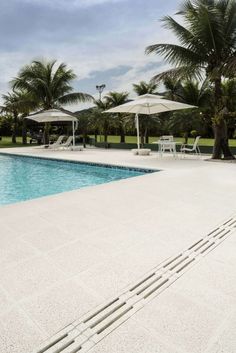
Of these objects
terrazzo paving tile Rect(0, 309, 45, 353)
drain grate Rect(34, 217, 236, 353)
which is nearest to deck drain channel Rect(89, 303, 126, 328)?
drain grate Rect(34, 217, 236, 353)

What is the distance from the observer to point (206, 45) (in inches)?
407

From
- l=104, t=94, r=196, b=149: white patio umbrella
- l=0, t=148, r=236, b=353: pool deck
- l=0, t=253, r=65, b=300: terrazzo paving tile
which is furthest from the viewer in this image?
l=104, t=94, r=196, b=149: white patio umbrella

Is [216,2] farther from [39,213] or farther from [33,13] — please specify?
[39,213]

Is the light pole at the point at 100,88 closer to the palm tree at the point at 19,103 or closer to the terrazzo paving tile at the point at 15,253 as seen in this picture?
the palm tree at the point at 19,103

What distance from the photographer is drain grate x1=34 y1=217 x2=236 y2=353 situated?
68.7 inches

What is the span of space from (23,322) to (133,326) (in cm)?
78

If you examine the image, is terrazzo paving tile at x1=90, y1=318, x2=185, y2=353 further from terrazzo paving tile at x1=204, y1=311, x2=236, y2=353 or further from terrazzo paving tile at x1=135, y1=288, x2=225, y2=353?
terrazzo paving tile at x1=204, y1=311, x2=236, y2=353

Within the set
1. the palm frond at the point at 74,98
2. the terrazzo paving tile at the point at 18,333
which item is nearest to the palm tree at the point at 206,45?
the terrazzo paving tile at the point at 18,333

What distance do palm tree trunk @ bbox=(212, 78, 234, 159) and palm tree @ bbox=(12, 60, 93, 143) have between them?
41.6 ft

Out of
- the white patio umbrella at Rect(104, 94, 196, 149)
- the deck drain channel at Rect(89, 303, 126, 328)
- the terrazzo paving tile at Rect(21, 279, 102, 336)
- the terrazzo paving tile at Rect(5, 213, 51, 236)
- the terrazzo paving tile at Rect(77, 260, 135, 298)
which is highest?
the white patio umbrella at Rect(104, 94, 196, 149)

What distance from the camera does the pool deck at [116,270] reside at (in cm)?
180

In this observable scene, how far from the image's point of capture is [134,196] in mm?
5434

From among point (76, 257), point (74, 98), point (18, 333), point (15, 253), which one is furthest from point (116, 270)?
point (74, 98)

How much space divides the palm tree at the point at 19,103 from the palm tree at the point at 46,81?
0.72 m
